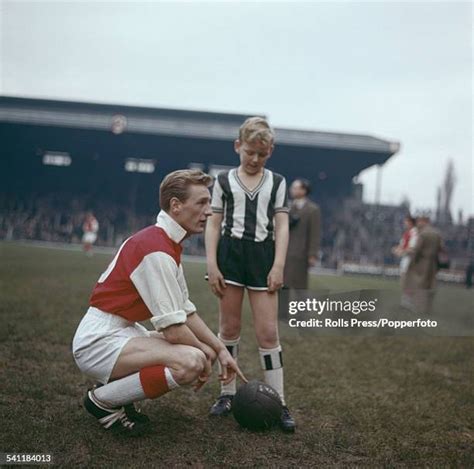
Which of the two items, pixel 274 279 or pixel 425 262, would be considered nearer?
pixel 274 279

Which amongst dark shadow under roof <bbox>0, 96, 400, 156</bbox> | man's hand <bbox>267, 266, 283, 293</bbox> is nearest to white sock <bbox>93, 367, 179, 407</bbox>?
man's hand <bbox>267, 266, 283, 293</bbox>

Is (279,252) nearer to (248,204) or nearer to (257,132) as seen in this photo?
(248,204)

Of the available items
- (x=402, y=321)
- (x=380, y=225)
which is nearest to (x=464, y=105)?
(x=402, y=321)

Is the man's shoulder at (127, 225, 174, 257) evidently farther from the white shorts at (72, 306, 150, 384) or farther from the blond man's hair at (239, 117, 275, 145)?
the blond man's hair at (239, 117, 275, 145)

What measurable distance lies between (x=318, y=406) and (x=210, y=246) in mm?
1346

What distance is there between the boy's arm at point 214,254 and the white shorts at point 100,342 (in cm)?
68

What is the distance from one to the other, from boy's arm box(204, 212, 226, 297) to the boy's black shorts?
60 mm

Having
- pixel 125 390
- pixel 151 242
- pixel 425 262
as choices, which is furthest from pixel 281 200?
pixel 425 262

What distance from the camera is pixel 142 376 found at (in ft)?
8.73

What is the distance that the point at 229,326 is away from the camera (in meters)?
3.38

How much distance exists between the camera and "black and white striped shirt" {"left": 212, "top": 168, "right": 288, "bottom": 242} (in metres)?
3.29

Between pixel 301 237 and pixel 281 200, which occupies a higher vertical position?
pixel 281 200

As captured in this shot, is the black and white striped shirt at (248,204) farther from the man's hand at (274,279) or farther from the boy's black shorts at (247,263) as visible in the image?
the man's hand at (274,279)

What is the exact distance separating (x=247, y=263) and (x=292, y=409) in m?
1.06
